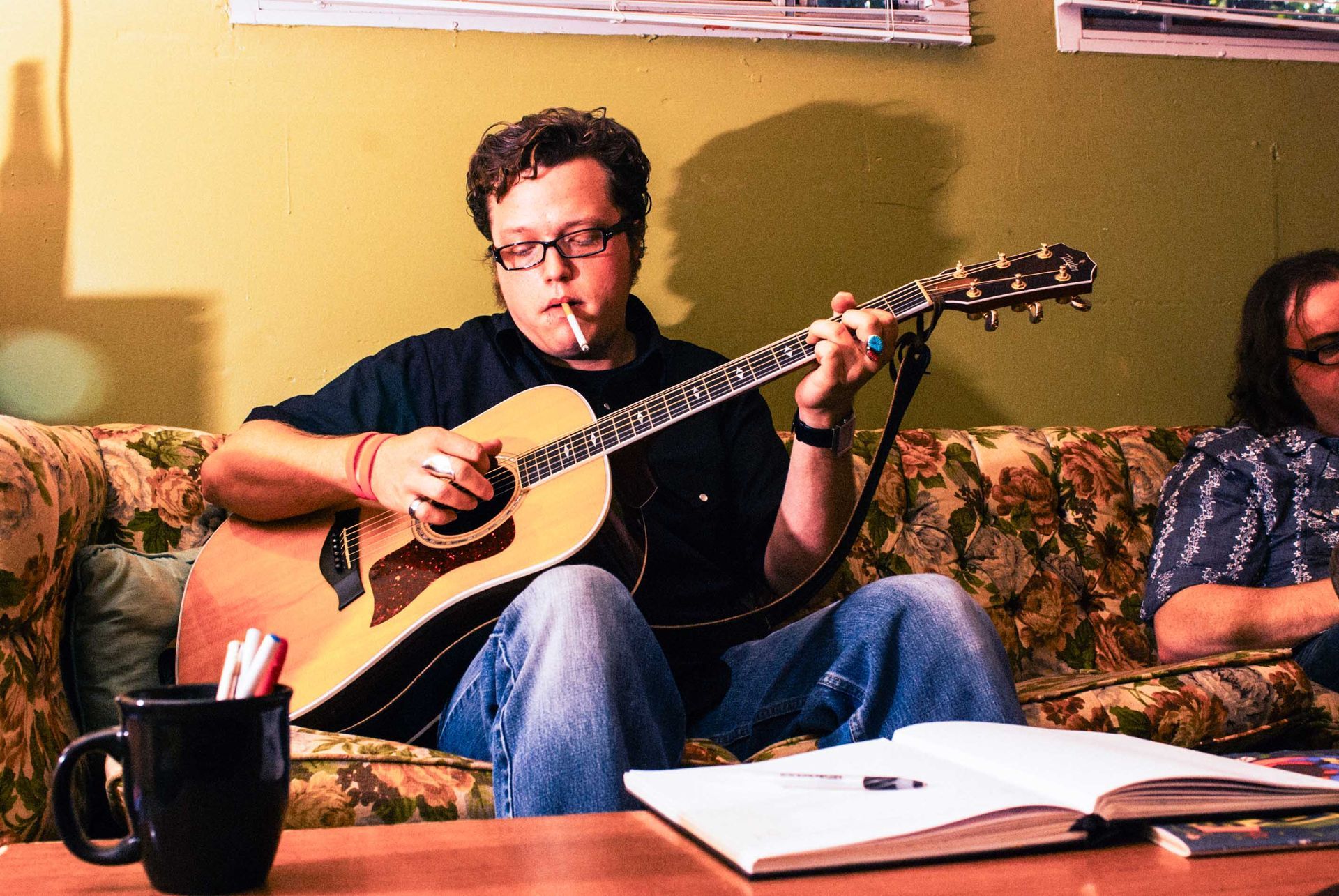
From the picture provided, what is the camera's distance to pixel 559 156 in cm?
167

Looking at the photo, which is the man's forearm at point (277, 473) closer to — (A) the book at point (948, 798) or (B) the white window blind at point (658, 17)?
(A) the book at point (948, 798)

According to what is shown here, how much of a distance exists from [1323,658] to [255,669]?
1.60 meters

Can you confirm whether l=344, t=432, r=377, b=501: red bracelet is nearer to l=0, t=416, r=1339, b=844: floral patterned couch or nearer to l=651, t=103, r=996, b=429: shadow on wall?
l=0, t=416, r=1339, b=844: floral patterned couch

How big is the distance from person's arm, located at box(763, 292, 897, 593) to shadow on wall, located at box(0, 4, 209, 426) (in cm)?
110

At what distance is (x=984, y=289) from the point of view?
147 centimetres

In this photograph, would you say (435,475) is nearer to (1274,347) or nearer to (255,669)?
(255,669)

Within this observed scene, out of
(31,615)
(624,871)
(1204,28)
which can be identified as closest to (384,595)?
(31,615)

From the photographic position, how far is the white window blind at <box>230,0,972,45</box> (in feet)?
6.40

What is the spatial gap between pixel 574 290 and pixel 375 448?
414 millimetres

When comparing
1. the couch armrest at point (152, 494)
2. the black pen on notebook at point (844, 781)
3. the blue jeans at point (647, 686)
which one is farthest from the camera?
the couch armrest at point (152, 494)

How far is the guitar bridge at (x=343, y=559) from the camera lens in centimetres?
129

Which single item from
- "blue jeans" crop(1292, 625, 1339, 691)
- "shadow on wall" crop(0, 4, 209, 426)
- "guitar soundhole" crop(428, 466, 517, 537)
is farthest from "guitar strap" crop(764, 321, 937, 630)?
"shadow on wall" crop(0, 4, 209, 426)

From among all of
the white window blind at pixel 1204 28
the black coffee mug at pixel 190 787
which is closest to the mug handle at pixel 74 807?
the black coffee mug at pixel 190 787

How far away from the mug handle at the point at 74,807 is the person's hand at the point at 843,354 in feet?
3.28
